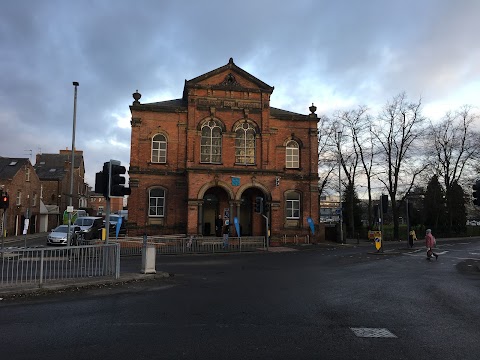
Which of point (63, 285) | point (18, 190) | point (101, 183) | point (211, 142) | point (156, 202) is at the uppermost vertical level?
point (211, 142)

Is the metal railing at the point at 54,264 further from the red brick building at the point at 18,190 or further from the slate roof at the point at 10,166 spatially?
the slate roof at the point at 10,166

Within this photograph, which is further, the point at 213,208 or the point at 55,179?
the point at 55,179

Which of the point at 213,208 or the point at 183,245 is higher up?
the point at 213,208

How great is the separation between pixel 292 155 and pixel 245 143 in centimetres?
442

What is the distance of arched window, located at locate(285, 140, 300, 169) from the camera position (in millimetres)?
32781

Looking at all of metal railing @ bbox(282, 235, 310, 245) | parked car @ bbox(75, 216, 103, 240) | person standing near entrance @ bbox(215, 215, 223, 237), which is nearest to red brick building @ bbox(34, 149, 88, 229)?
parked car @ bbox(75, 216, 103, 240)

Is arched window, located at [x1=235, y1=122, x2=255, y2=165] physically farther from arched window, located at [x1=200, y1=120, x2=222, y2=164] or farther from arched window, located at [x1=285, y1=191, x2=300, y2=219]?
arched window, located at [x1=285, y1=191, x2=300, y2=219]

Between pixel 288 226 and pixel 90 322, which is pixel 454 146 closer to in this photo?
pixel 288 226

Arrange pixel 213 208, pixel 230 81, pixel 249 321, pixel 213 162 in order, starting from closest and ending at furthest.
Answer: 1. pixel 249 321
2. pixel 213 162
3. pixel 230 81
4. pixel 213 208

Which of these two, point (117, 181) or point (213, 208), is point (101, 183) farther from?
point (213, 208)

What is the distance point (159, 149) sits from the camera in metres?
30.7

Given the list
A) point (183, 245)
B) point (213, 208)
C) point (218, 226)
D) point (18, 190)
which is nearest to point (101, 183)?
point (183, 245)

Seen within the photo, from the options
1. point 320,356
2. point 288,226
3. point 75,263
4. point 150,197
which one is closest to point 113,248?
point 75,263

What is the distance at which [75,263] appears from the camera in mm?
11219
